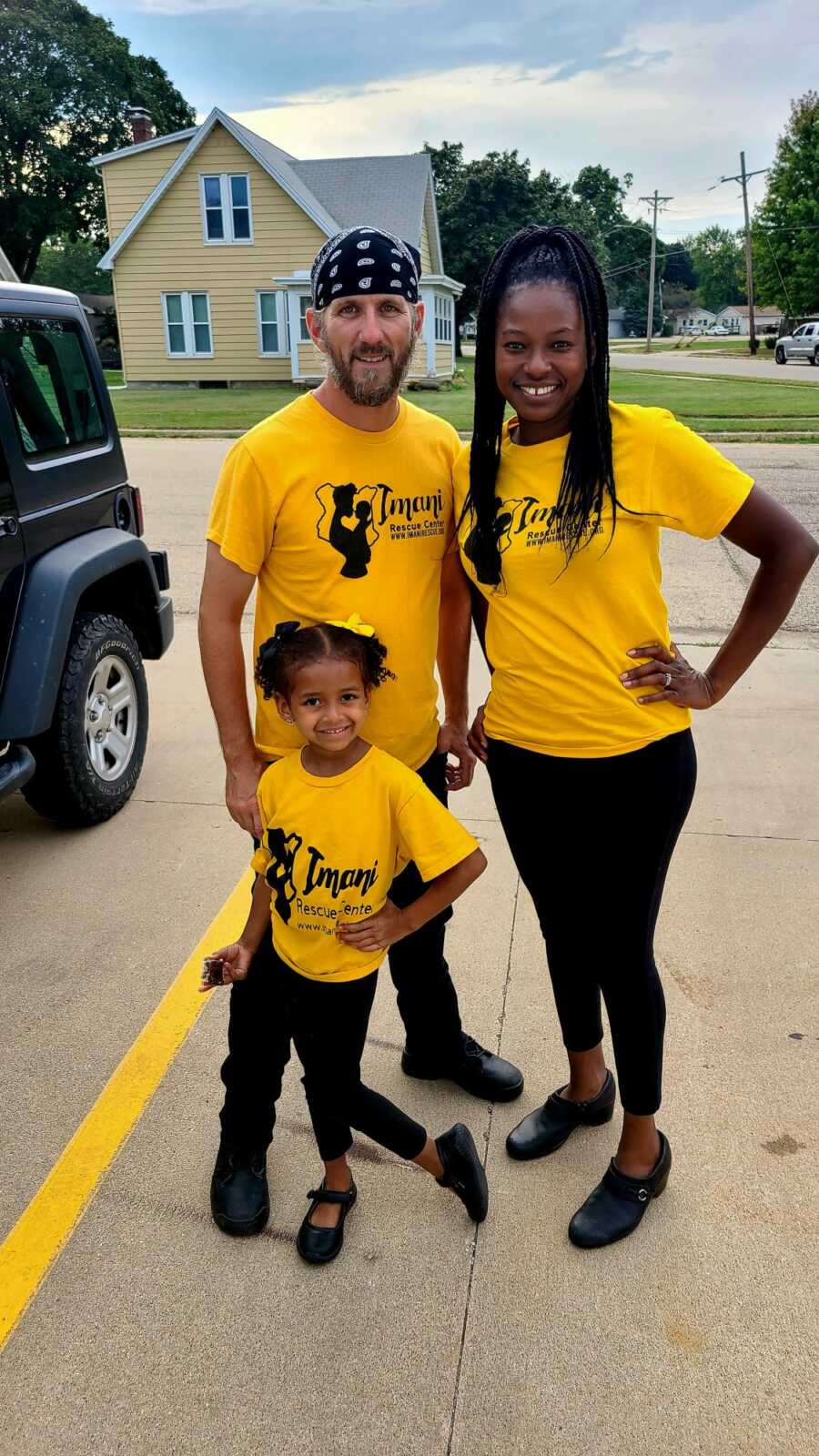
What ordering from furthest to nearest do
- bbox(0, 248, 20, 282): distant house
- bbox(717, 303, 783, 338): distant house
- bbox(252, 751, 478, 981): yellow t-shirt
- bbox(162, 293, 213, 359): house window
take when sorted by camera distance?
1. bbox(717, 303, 783, 338): distant house
2. bbox(162, 293, 213, 359): house window
3. bbox(0, 248, 20, 282): distant house
4. bbox(252, 751, 478, 981): yellow t-shirt

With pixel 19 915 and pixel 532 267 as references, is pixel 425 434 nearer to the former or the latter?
pixel 532 267

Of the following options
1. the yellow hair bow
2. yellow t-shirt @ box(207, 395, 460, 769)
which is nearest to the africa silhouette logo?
yellow t-shirt @ box(207, 395, 460, 769)

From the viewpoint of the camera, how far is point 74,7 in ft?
129

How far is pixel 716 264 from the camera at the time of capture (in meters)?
120

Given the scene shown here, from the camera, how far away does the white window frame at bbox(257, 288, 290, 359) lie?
25.2 m

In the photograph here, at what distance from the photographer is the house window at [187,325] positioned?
1020 inches

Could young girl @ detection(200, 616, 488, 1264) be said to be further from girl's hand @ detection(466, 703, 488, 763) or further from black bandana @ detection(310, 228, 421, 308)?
black bandana @ detection(310, 228, 421, 308)

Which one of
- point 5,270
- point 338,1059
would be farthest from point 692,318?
point 338,1059

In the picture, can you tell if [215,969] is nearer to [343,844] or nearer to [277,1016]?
[277,1016]

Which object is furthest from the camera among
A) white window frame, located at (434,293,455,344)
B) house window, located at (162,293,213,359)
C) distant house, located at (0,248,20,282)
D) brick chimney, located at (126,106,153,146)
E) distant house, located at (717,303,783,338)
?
distant house, located at (717,303,783,338)

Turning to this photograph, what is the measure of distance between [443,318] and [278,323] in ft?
18.9

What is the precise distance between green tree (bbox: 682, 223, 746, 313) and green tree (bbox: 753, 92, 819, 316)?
60794 millimetres

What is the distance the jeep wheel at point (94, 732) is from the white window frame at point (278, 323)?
23.1 metres

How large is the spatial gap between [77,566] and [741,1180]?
9.96 ft
